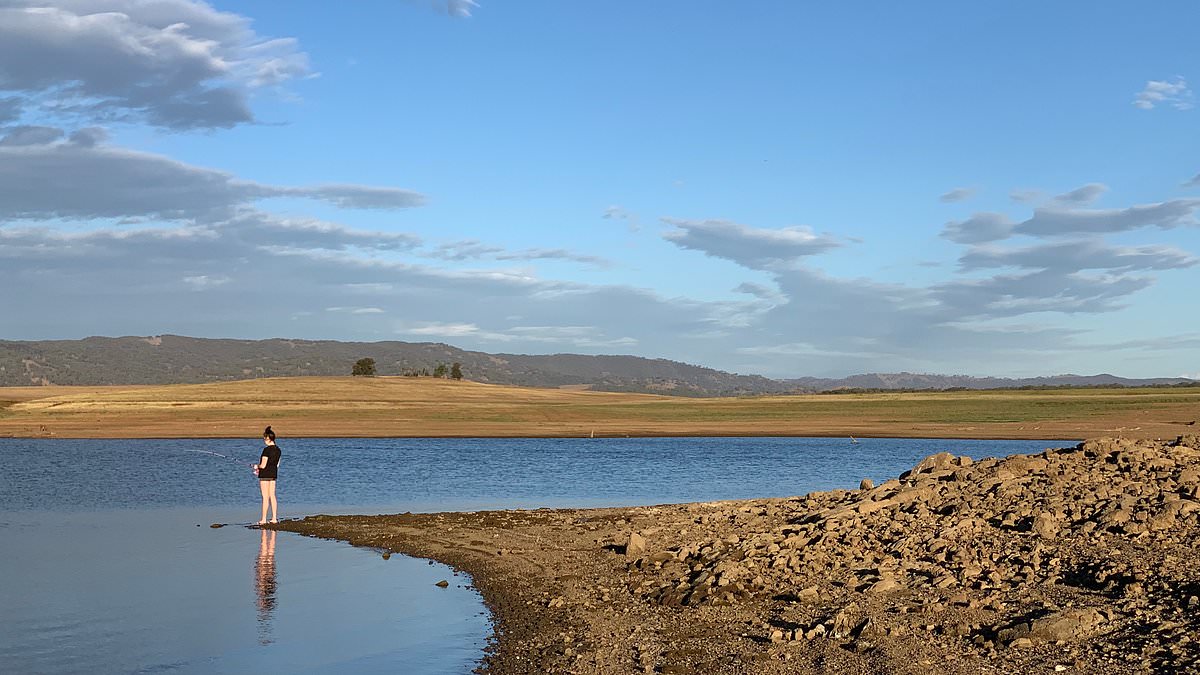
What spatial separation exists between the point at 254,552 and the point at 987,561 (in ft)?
42.3

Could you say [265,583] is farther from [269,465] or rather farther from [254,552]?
[269,465]

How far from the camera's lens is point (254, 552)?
20.7 meters

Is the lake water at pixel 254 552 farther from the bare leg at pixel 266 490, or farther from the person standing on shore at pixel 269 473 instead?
the person standing on shore at pixel 269 473

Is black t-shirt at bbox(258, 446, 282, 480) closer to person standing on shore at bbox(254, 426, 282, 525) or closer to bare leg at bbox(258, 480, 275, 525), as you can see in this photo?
person standing on shore at bbox(254, 426, 282, 525)

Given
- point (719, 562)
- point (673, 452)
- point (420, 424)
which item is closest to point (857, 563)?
point (719, 562)

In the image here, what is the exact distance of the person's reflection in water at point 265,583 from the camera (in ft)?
46.2

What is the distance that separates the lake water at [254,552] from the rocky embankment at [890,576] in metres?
1.43

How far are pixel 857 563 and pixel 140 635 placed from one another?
9.33 meters

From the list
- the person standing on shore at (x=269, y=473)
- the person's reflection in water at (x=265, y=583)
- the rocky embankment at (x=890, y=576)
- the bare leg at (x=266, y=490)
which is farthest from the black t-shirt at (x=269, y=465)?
the rocky embankment at (x=890, y=576)

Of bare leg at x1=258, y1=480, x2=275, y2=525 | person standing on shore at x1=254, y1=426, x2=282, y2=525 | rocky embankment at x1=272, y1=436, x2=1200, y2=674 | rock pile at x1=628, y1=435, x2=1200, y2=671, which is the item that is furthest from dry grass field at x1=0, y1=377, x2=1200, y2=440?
bare leg at x1=258, y1=480, x2=275, y2=525

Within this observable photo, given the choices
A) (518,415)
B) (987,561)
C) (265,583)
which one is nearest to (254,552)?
(265,583)

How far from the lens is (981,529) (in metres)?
16.7

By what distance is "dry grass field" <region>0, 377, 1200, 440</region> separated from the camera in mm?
72312

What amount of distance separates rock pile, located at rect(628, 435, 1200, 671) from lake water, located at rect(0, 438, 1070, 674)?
392 cm
